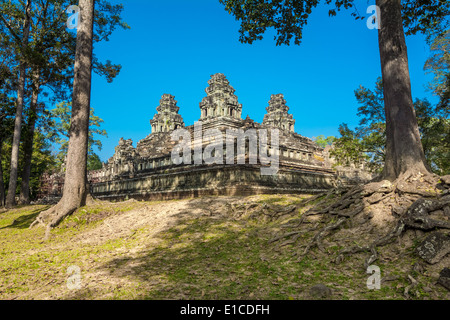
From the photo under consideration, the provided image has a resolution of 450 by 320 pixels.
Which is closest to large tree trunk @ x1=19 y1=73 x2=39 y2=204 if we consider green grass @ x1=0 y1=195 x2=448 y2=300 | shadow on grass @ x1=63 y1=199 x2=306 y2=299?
green grass @ x1=0 y1=195 x2=448 y2=300

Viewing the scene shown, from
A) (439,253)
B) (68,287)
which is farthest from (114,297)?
(439,253)

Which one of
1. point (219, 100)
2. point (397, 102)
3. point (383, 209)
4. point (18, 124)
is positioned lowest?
point (383, 209)

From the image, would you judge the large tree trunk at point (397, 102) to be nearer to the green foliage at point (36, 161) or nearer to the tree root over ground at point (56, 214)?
the tree root over ground at point (56, 214)

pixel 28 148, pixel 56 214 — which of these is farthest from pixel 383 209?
pixel 28 148

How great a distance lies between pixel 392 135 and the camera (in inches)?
279

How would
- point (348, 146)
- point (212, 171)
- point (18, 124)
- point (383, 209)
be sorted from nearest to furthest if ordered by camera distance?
point (383, 209) < point (212, 171) < point (18, 124) < point (348, 146)

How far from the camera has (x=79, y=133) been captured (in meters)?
10.5

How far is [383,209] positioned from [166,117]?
45173 mm

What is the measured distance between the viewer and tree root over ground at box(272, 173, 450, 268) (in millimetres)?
5195

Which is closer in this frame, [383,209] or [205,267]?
[205,267]

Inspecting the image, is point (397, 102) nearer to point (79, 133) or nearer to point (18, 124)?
Answer: point (79, 133)

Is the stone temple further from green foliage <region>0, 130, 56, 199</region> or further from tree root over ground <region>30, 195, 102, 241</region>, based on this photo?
tree root over ground <region>30, 195, 102, 241</region>

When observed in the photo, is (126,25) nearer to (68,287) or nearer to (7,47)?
(7,47)
